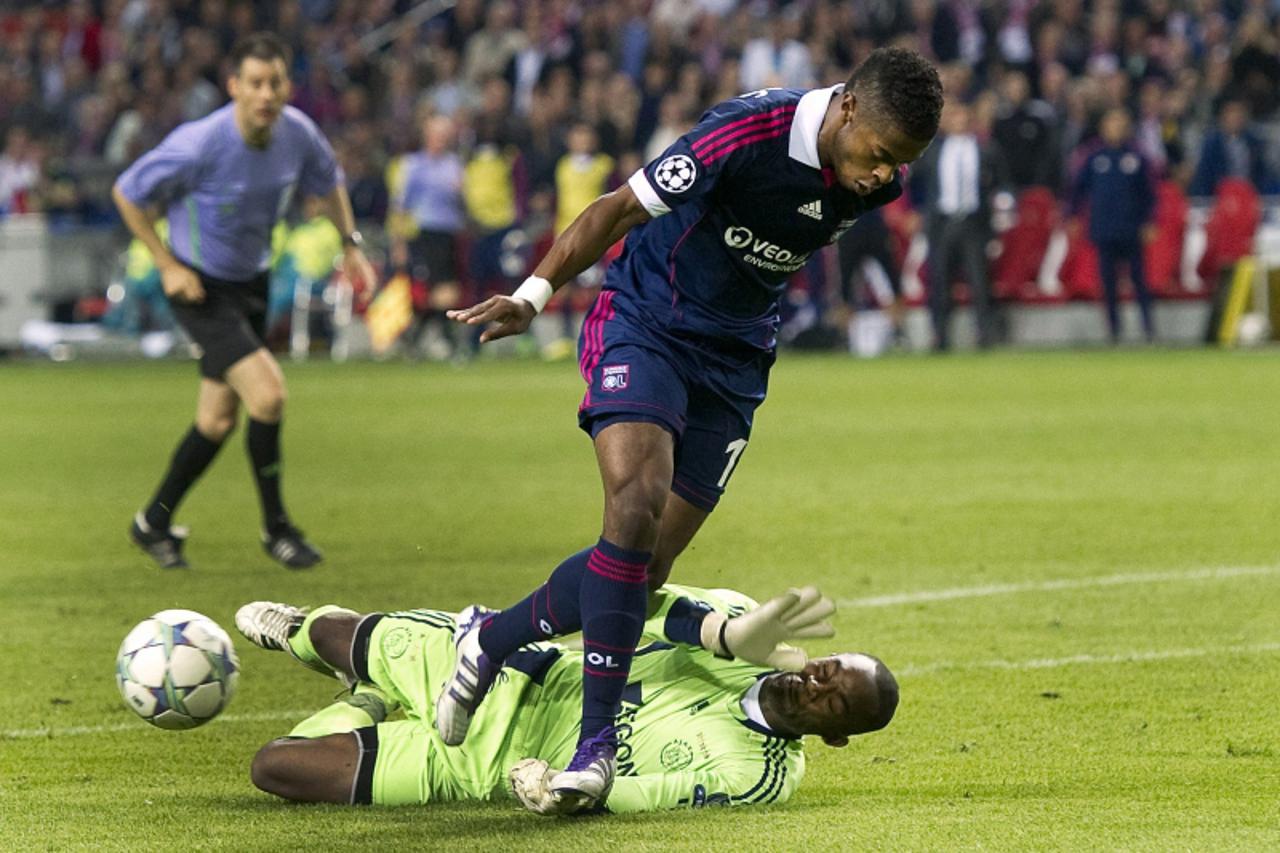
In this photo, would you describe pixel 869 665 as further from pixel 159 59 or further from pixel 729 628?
pixel 159 59

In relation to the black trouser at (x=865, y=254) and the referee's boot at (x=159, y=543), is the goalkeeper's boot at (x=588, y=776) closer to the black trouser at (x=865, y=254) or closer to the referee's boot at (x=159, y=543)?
the referee's boot at (x=159, y=543)

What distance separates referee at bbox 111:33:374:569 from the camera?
961 centimetres

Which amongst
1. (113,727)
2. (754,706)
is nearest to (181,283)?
(113,727)

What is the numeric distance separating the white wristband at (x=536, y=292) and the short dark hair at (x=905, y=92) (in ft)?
3.05

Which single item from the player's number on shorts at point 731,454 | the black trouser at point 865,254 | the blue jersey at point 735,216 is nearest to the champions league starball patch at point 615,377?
the blue jersey at point 735,216

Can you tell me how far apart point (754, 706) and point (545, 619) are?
0.59m

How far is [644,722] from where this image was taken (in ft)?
18.0

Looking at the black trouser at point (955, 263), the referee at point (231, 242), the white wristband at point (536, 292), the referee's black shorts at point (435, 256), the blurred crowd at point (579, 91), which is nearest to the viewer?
the white wristband at point (536, 292)

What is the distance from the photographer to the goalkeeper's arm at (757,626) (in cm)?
528

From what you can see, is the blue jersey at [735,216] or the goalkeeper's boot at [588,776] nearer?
the goalkeeper's boot at [588,776]

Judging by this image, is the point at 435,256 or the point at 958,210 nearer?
the point at 958,210

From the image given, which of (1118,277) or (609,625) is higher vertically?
(609,625)

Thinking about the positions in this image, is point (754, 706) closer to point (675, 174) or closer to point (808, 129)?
point (675, 174)

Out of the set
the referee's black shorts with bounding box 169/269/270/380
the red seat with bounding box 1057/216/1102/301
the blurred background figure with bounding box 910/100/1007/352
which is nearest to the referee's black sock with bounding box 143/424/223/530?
the referee's black shorts with bounding box 169/269/270/380
